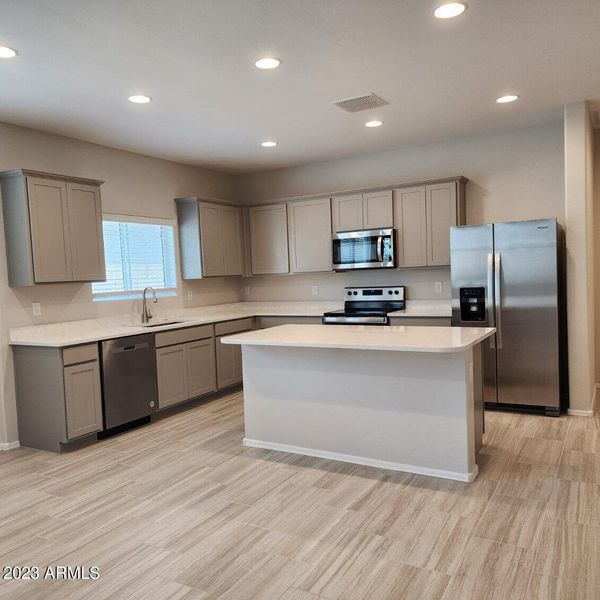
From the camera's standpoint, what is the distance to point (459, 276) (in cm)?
473

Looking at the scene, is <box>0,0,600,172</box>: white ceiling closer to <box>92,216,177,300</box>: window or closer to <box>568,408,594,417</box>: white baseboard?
<box>92,216,177,300</box>: window

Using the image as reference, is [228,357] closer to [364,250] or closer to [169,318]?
[169,318]

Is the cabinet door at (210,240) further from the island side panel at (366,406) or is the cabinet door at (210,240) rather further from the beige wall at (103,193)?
the island side panel at (366,406)

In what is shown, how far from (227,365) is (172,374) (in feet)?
2.89

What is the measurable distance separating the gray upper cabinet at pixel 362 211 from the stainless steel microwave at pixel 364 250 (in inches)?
3.5

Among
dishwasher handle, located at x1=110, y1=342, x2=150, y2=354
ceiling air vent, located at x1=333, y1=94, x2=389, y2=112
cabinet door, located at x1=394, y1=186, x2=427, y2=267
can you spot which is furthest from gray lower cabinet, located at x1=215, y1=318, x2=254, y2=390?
ceiling air vent, located at x1=333, y1=94, x2=389, y2=112

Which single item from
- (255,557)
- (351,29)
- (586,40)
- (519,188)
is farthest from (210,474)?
(519,188)

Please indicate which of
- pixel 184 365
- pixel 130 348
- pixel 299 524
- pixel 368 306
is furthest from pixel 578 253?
pixel 130 348

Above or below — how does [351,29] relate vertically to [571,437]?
above

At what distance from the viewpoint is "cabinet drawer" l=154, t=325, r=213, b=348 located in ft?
15.8

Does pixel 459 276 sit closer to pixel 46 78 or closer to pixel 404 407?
pixel 404 407

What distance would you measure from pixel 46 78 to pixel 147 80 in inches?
24.8

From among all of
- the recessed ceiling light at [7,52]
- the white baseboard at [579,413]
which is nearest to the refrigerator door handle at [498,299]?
the white baseboard at [579,413]

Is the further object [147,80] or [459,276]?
[459,276]
